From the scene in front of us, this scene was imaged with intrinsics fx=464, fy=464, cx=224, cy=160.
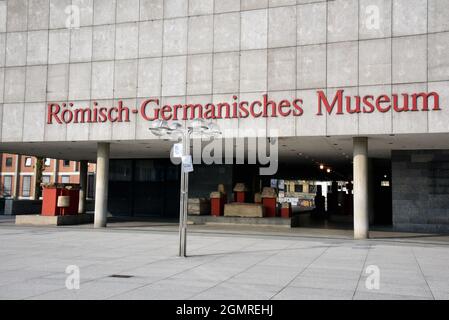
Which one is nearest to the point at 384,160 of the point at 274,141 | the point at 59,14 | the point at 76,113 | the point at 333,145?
the point at 333,145

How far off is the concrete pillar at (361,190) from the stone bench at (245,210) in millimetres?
9033

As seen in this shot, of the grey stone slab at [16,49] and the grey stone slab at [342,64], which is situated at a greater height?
the grey stone slab at [16,49]

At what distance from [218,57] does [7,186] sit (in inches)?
2436

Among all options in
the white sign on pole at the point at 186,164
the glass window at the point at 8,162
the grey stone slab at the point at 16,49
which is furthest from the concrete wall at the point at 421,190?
the glass window at the point at 8,162

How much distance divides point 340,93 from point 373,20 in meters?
3.87

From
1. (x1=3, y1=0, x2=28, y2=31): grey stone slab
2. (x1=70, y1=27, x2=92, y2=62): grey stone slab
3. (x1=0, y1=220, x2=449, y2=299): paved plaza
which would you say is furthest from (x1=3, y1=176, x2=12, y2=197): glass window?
(x1=0, y1=220, x2=449, y2=299): paved plaza

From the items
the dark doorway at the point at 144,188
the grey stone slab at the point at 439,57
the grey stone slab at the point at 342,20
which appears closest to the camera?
the grey stone slab at the point at 439,57

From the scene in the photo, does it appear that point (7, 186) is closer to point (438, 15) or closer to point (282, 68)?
point (282, 68)

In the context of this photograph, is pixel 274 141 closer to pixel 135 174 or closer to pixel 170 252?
pixel 170 252

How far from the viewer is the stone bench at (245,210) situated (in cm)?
3134

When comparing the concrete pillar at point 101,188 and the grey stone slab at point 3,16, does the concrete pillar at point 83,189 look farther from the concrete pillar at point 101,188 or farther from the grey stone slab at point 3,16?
the grey stone slab at point 3,16

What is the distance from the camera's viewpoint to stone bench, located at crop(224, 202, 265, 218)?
31344 mm

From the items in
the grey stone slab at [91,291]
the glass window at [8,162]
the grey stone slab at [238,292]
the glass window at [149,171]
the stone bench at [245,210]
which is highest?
the glass window at [8,162]
